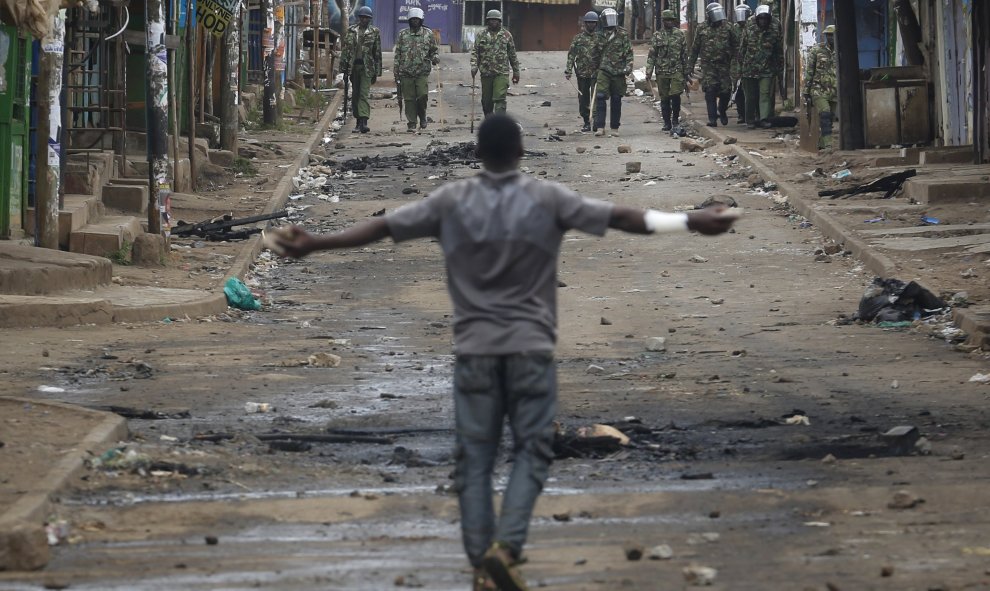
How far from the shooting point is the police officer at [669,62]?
2912 cm

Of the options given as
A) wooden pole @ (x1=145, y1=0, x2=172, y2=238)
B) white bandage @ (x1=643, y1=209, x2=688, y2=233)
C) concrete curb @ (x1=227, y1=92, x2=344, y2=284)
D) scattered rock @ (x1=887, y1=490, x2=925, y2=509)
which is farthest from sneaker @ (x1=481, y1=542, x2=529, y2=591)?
wooden pole @ (x1=145, y1=0, x2=172, y2=238)

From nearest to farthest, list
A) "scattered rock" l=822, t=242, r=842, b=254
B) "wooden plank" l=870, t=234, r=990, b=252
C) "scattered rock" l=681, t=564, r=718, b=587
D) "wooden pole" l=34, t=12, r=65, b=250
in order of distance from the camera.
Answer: "scattered rock" l=681, t=564, r=718, b=587 < "wooden pole" l=34, t=12, r=65, b=250 < "wooden plank" l=870, t=234, r=990, b=252 < "scattered rock" l=822, t=242, r=842, b=254

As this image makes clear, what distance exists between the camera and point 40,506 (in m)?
6.30

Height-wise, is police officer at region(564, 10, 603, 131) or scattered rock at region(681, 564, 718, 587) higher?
police officer at region(564, 10, 603, 131)

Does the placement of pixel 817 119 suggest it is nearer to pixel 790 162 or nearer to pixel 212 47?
pixel 790 162

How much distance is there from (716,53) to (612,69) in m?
2.27

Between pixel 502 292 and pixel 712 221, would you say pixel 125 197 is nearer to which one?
pixel 502 292

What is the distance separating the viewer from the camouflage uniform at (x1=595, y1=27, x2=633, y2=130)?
95.0ft

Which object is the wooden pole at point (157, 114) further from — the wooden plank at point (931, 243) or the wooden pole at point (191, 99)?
the wooden plank at point (931, 243)

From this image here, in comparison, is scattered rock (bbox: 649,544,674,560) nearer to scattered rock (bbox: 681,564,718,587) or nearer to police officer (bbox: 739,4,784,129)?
scattered rock (bbox: 681,564,718,587)

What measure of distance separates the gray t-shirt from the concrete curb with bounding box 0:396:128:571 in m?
1.69

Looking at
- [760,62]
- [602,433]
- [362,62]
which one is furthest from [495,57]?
[602,433]

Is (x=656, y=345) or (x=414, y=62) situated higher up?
(x=414, y=62)

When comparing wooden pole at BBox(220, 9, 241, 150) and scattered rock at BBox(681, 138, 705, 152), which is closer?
wooden pole at BBox(220, 9, 241, 150)
